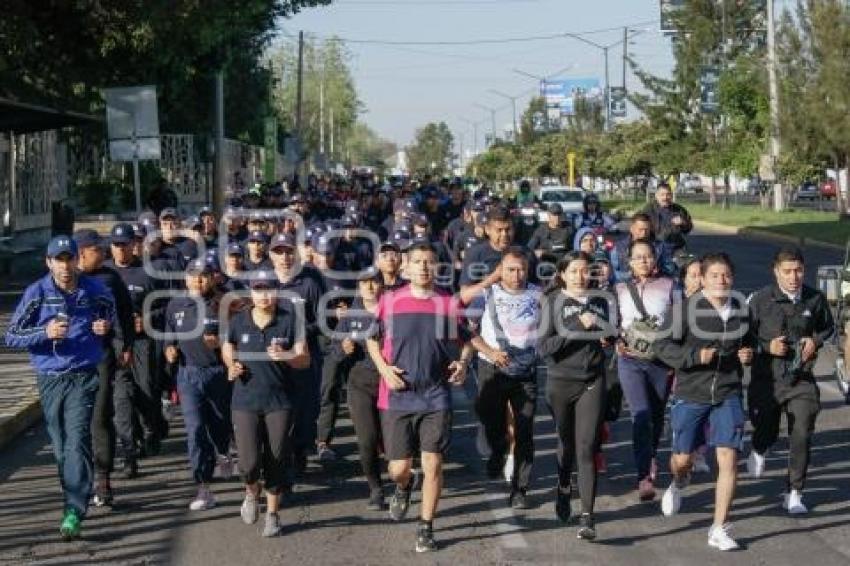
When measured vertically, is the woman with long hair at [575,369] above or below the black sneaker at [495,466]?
above

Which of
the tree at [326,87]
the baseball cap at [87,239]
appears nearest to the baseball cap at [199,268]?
the baseball cap at [87,239]

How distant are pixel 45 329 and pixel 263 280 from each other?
1.40m

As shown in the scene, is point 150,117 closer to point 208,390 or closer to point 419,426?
point 208,390

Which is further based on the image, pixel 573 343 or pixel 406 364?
pixel 573 343

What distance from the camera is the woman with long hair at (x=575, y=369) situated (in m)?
8.83

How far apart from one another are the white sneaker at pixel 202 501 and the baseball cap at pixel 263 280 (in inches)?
54.9

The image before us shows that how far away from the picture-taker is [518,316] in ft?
31.0

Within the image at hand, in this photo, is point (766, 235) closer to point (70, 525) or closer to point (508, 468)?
point (508, 468)

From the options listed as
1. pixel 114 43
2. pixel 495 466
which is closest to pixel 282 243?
pixel 495 466

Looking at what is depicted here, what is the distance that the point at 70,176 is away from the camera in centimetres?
4591

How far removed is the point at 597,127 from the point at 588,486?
286ft

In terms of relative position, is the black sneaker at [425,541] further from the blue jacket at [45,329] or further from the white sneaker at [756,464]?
the white sneaker at [756,464]

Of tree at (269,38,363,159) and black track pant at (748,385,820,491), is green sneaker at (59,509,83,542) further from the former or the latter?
tree at (269,38,363,159)

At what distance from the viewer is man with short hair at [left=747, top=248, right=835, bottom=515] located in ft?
30.4
